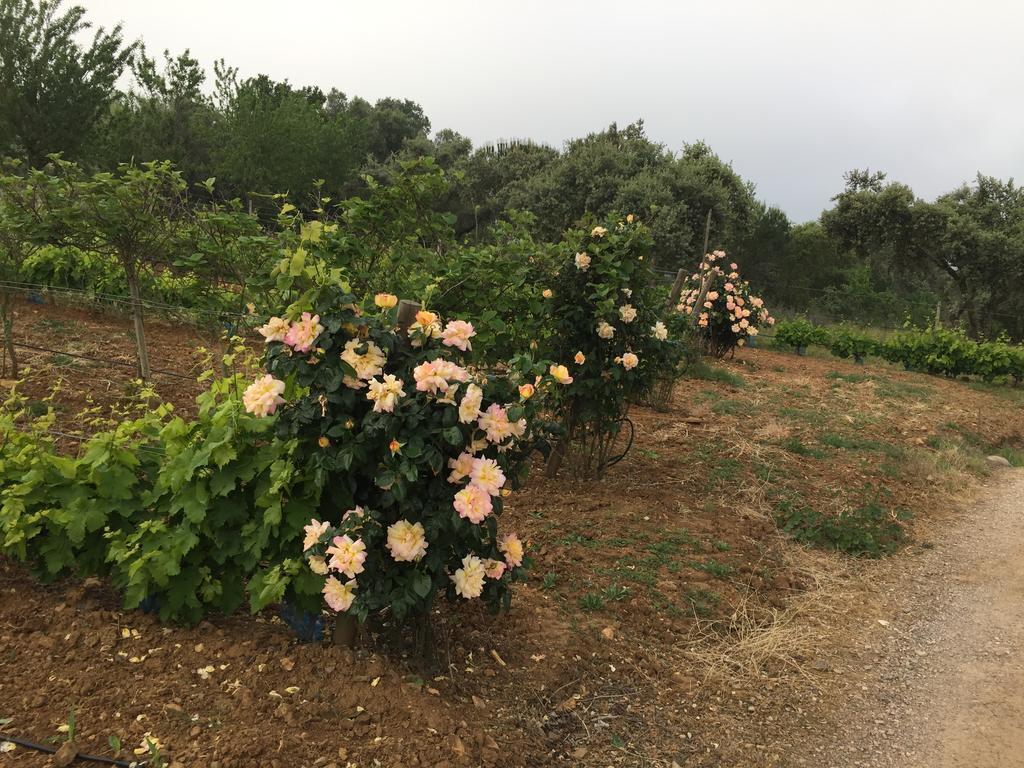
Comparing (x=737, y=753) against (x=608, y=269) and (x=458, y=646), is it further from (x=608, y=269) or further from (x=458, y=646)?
(x=608, y=269)

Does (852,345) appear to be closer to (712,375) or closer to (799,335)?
(799,335)

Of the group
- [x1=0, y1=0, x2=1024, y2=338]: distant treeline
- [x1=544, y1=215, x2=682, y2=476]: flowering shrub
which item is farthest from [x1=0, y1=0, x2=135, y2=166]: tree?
[x1=544, y1=215, x2=682, y2=476]: flowering shrub

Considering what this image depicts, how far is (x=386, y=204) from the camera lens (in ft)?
13.1

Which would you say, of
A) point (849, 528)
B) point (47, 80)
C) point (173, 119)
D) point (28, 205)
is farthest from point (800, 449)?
point (173, 119)

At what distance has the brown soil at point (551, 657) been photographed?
1.90m

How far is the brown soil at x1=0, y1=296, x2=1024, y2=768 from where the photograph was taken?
6.24 ft

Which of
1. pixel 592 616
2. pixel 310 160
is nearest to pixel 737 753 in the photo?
pixel 592 616

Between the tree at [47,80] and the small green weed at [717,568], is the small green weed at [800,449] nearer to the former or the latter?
the small green weed at [717,568]

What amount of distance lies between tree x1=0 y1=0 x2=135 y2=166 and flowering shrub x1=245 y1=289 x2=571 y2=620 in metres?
14.9

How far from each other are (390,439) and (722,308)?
928cm

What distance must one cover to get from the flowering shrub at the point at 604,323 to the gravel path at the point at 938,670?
1784mm

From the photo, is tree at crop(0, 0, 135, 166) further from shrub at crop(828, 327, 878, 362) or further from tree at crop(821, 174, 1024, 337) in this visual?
tree at crop(821, 174, 1024, 337)

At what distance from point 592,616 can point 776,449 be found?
3.40m

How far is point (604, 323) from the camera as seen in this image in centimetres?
412
